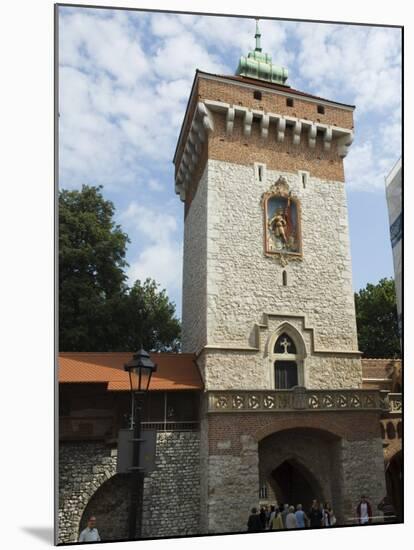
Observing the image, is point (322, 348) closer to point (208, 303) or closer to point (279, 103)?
point (208, 303)

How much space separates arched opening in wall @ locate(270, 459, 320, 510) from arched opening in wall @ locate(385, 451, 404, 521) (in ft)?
5.06

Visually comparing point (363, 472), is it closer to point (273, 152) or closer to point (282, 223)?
point (282, 223)

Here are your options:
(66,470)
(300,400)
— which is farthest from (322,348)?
(66,470)

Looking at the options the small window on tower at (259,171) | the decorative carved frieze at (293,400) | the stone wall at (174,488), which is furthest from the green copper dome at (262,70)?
the stone wall at (174,488)

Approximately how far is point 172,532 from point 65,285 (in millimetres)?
6447

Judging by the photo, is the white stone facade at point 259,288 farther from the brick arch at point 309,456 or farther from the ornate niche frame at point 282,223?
the brick arch at point 309,456

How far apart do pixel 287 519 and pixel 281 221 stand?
6.65 m

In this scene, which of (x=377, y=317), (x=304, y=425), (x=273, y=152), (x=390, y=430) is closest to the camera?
(x=304, y=425)

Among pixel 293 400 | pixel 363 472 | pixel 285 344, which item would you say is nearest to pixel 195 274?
pixel 285 344

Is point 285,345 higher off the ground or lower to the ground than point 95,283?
lower

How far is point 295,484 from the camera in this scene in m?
13.2

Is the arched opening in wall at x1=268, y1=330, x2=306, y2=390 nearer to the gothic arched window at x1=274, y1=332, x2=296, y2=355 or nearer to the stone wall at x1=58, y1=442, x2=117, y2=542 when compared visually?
the gothic arched window at x1=274, y1=332, x2=296, y2=355

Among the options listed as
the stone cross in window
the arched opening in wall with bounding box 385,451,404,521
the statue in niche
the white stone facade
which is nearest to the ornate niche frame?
the statue in niche

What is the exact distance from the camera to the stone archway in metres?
11.8
